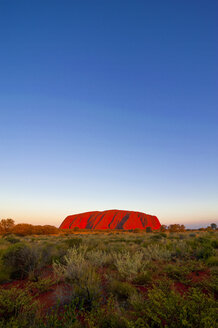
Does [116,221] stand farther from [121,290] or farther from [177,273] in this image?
[121,290]

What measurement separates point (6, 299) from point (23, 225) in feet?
134

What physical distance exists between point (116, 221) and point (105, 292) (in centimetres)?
7757

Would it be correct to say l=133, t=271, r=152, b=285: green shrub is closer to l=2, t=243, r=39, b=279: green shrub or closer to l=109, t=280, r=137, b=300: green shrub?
l=109, t=280, r=137, b=300: green shrub

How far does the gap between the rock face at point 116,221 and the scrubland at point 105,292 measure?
226ft

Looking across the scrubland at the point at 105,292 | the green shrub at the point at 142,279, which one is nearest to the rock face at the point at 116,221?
the scrubland at the point at 105,292

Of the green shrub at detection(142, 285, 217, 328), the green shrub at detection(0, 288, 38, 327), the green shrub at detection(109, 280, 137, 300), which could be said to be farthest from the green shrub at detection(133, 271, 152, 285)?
the green shrub at detection(0, 288, 38, 327)

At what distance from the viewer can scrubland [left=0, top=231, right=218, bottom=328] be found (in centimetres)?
265

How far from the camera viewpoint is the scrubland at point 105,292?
2.65m

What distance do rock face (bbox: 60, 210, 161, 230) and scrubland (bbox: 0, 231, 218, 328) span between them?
2708 inches

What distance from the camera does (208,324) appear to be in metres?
2.14

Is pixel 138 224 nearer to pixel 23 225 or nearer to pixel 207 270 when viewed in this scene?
pixel 23 225

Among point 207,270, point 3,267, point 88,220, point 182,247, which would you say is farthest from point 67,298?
point 88,220

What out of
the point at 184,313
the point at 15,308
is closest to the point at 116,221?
the point at 15,308

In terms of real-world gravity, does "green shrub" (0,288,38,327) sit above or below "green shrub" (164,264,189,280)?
above
